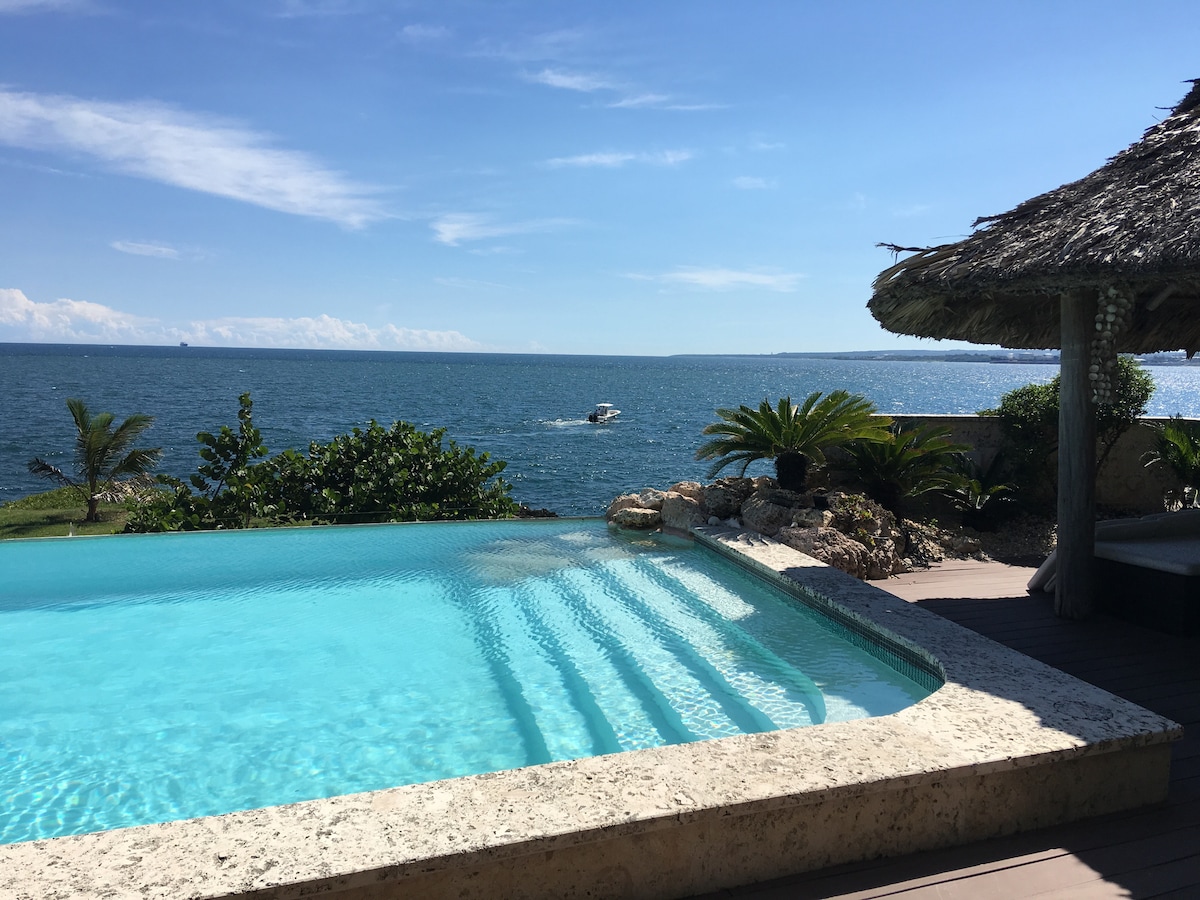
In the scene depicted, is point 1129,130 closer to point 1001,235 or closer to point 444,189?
point 1001,235

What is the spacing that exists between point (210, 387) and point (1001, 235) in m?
80.2

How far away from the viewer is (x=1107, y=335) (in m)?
4.54

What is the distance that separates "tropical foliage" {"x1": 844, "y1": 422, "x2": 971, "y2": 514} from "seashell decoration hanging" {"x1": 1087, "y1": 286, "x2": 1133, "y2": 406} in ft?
11.7

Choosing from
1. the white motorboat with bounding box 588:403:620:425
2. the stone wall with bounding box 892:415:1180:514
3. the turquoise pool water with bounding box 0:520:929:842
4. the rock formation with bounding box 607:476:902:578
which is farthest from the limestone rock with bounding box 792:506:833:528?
the white motorboat with bounding box 588:403:620:425

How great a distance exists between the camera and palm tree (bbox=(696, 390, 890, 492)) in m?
8.30

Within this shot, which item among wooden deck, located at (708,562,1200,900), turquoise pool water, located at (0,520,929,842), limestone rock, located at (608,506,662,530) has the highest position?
limestone rock, located at (608,506,662,530)

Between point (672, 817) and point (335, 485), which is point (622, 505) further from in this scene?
point (672, 817)

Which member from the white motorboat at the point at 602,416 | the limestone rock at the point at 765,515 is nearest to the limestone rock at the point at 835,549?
the limestone rock at the point at 765,515

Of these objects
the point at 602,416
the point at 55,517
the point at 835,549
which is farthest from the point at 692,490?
the point at 602,416

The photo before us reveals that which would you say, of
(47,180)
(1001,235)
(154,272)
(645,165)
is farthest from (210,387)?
(1001,235)

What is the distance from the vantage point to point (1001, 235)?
493 cm

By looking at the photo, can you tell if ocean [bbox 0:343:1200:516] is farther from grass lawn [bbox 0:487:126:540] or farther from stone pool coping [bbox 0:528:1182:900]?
stone pool coping [bbox 0:528:1182:900]

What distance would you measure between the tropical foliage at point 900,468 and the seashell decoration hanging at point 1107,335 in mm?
3556

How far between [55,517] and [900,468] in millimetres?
13575
